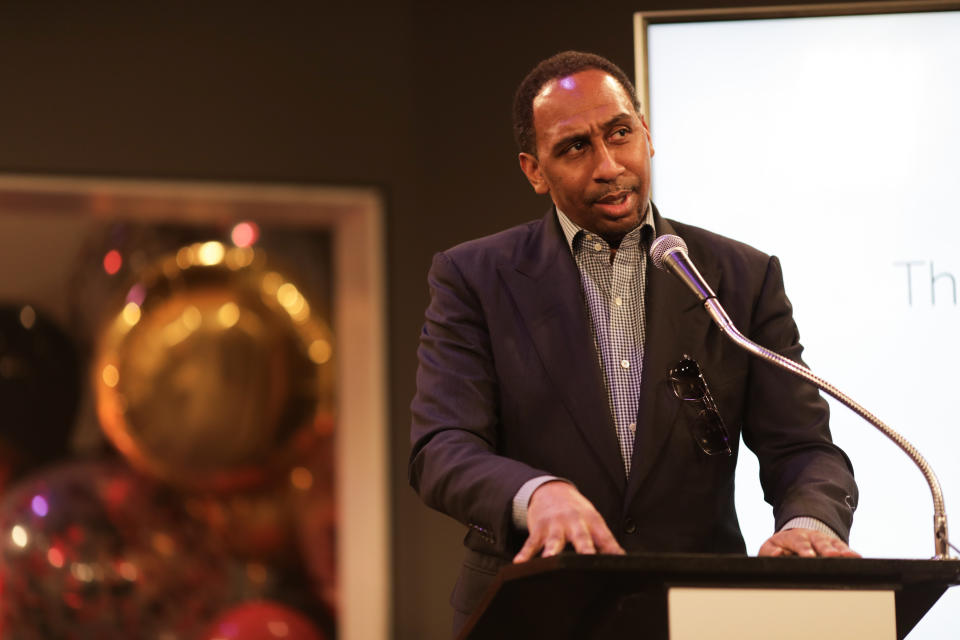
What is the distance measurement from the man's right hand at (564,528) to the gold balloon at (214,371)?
9.72 feet

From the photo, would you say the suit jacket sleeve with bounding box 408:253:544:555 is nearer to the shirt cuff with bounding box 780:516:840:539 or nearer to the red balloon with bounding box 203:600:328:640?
the shirt cuff with bounding box 780:516:840:539

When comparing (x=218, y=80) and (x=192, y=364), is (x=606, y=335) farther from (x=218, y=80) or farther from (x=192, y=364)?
(x=192, y=364)

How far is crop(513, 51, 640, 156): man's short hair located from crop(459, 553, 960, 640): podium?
0.87 m

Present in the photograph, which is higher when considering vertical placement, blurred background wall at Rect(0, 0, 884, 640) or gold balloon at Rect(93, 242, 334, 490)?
blurred background wall at Rect(0, 0, 884, 640)

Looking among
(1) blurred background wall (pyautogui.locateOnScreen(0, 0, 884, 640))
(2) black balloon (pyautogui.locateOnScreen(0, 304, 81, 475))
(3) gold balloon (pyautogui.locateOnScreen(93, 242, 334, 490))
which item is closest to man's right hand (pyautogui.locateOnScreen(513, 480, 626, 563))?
(1) blurred background wall (pyautogui.locateOnScreen(0, 0, 884, 640))

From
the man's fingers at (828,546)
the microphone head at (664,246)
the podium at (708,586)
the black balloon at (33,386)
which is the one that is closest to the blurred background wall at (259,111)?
the black balloon at (33,386)

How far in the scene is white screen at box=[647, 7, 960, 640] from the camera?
7.67 ft

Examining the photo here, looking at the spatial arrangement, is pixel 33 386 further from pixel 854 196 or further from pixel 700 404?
pixel 700 404

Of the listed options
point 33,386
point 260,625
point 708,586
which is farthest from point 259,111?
point 708,586

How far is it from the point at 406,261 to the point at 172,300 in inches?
34.7

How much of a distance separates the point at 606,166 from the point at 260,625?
260 centimetres

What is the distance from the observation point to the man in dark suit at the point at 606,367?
1.66 m

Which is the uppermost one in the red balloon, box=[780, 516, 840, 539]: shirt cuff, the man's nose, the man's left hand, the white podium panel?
the man's nose

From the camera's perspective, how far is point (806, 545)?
139cm
